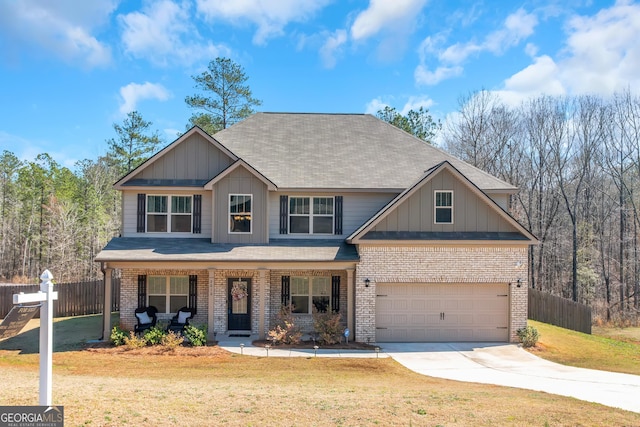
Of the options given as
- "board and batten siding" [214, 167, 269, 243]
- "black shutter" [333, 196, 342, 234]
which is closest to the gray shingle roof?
"black shutter" [333, 196, 342, 234]

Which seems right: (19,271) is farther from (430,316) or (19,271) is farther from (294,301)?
(430,316)

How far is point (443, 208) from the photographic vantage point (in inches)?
648

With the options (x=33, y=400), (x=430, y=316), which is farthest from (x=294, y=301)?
(x=33, y=400)

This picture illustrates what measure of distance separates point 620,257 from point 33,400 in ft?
124

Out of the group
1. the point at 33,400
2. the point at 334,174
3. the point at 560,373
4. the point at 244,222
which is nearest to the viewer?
the point at 33,400

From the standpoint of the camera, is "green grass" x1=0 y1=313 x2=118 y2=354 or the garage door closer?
"green grass" x1=0 y1=313 x2=118 y2=354

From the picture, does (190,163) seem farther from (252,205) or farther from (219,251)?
(219,251)

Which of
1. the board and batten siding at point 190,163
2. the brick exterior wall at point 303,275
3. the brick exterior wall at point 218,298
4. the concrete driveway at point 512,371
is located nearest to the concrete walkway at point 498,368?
the concrete driveway at point 512,371

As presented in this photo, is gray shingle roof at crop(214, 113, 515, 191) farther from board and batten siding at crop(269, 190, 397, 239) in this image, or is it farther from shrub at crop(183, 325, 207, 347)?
shrub at crop(183, 325, 207, 347)

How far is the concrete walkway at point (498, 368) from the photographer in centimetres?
1053

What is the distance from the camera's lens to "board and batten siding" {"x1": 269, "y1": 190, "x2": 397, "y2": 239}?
1814 centimetres

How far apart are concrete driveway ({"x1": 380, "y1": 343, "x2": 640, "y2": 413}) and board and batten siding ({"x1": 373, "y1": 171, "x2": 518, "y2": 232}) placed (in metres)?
4.28

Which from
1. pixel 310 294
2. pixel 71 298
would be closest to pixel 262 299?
A: pixel 310 294

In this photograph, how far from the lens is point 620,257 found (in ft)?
108
